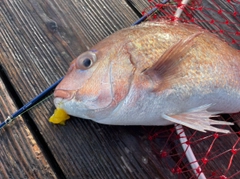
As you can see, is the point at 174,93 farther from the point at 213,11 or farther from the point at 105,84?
the point at 213,11

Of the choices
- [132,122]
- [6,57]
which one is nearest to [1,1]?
[6,57]

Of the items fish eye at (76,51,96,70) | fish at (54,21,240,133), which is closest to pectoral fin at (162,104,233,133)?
fish at (54,21,240,133)

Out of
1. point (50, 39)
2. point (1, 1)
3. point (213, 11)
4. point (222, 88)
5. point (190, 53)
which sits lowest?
point (222, 88)

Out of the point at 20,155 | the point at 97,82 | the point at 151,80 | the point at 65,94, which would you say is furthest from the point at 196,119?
the point at 20,155

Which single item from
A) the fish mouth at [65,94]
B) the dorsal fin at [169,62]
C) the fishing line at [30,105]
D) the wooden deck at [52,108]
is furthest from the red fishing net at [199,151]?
the fishing line at [30,105]

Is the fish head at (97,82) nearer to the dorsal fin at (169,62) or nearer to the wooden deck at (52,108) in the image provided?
the dorsal fin at (169,62)

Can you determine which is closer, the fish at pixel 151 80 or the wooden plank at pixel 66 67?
the fish at pixel 151 80
